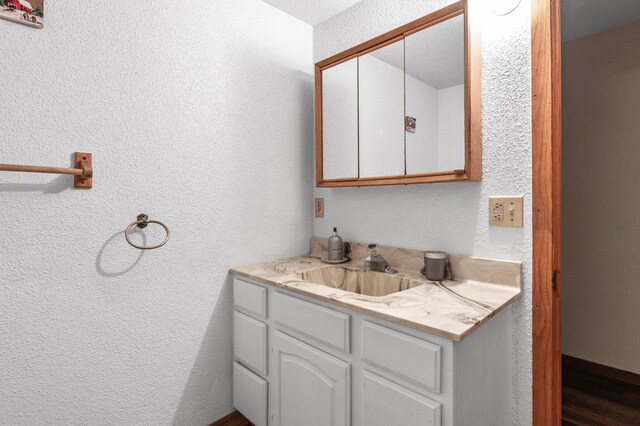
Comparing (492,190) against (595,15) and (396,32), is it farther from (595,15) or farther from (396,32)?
(595,15)

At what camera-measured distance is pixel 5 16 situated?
3.33ft

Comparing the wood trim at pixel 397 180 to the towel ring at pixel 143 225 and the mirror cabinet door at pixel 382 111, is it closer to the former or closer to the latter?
the mirror cabinet door at pixel 382 111

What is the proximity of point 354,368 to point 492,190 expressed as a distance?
837 millimetres

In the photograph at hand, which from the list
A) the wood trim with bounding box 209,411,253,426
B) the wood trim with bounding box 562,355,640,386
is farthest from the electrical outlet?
the wood trim with bounding box 562,355,640,386

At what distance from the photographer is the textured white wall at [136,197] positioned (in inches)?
42.3

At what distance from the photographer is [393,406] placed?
37.5 inches

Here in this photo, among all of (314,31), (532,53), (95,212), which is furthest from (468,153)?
(95,212)

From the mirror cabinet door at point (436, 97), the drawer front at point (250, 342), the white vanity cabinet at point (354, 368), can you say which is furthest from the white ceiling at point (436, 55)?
the drawer front at point (250, 342)

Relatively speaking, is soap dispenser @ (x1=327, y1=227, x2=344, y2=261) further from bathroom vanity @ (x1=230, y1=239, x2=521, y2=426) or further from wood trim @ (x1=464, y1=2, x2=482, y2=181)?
wood trim @ (x1=464, y1=2, x2=482, y2=181)

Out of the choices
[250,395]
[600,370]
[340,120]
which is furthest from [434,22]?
[600,370]

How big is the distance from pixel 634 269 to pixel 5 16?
3144 millimetres

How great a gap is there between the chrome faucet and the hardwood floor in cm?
118

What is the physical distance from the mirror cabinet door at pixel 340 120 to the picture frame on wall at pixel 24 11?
118cm

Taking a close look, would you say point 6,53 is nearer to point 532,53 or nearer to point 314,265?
point 314,265
